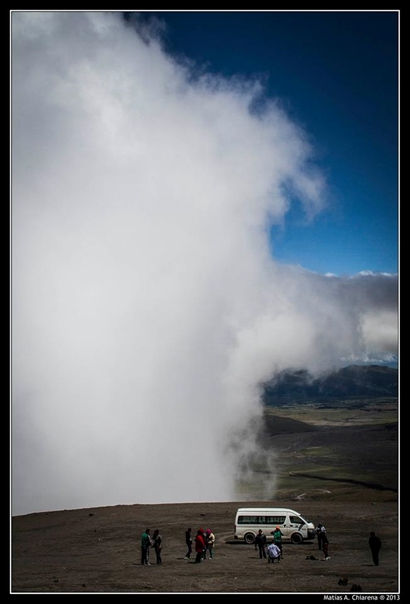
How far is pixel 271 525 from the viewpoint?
46.9 metres

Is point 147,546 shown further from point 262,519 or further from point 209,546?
point 262,519

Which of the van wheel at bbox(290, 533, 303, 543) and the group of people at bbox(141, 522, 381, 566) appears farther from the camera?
the van wheel at bbox(290, 533, 303, 543)

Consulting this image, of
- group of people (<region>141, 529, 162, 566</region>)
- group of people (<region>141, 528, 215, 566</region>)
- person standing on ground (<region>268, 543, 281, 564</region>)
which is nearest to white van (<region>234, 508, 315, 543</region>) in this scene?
group of people (<region>141, 528, 215, 566</region>)

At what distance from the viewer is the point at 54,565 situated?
4128 cm

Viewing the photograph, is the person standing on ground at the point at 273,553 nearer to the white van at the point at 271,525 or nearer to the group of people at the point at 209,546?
the group of people at the point at 209,546

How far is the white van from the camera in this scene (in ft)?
154

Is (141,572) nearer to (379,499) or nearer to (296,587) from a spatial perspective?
(296,587)

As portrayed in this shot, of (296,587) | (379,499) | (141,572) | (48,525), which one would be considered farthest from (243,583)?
(379,499)

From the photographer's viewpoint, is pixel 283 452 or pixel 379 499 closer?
pixel 379 499

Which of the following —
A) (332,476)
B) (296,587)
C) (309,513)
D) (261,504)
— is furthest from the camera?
(332,476)

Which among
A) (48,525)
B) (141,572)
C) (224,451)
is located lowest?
(224,451)

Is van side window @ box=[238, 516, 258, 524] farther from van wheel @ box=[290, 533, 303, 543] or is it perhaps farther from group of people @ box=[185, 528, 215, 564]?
group of people @ box=[185, 528, 215, 564]

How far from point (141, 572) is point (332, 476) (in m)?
84.5

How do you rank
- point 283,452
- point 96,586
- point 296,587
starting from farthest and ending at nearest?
point 283,452
point 96,586
point 296,587
